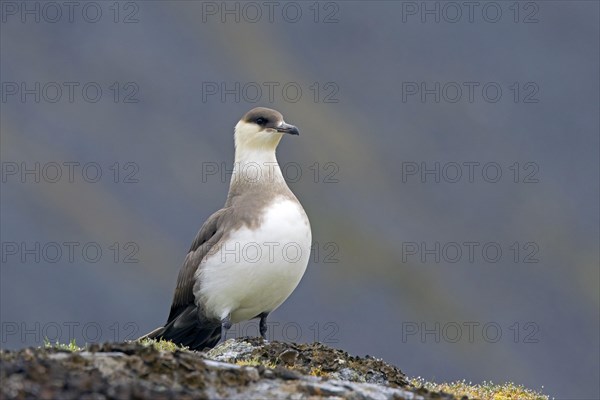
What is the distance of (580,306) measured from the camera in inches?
2564

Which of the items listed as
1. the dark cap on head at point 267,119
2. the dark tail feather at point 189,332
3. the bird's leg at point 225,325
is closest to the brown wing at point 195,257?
the dark tail feather at point 189,332

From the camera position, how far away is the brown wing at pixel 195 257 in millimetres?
14141

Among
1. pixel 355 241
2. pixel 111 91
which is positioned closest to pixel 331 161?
pixel 355 241

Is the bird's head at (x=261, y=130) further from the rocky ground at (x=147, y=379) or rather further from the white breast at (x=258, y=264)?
the rocky ground at (x=147, y=379)

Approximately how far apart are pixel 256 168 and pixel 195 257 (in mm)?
1308

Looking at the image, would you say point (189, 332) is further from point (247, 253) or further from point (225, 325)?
point (247, 253)

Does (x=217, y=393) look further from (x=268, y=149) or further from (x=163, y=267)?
(x=163, y=267)

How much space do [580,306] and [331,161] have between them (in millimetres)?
20235

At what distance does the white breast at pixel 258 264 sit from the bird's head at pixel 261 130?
4.07 ft

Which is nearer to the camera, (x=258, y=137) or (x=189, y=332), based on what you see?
(x=189, y=332)

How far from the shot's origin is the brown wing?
14.1 meters

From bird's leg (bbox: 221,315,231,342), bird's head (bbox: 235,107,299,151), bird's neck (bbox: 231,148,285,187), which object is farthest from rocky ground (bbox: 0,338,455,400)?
bird's head (bbox: 235,107,299,151)

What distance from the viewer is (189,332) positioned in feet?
48.8

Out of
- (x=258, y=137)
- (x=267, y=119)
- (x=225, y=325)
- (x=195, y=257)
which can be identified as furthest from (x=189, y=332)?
(x=267, y=119)
